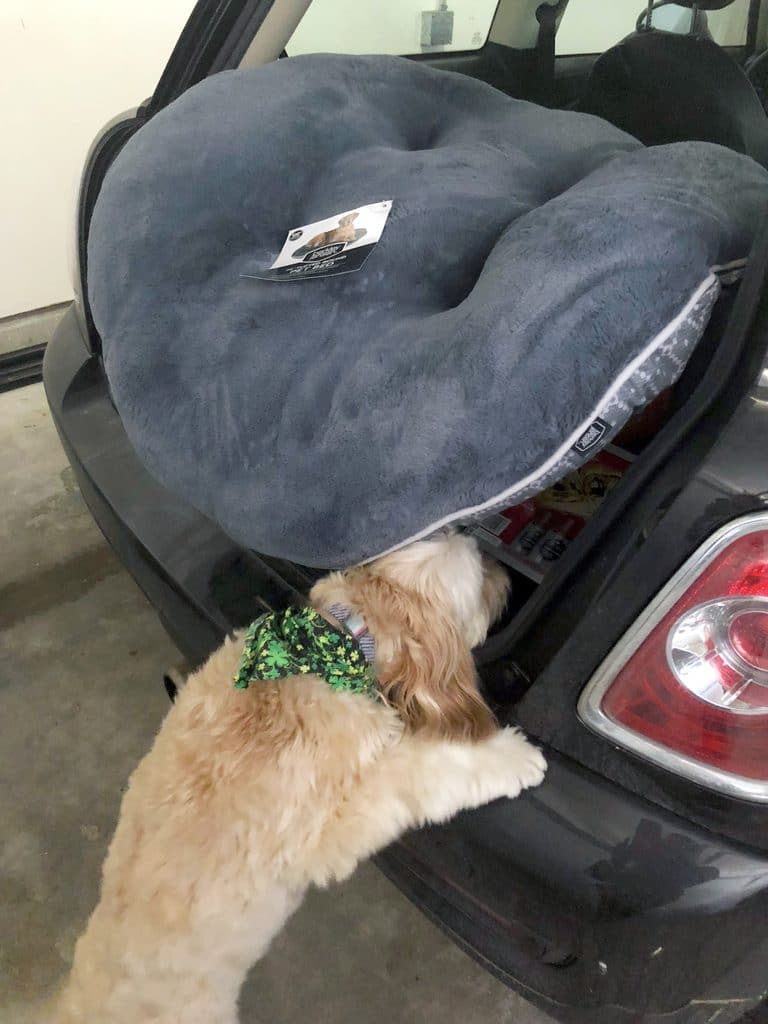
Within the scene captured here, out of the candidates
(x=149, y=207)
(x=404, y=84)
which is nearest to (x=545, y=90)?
(x=404, y=84)

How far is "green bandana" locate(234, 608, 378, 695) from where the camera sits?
1019 millimetres

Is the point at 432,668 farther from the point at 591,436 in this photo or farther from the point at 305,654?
the point at 591,436

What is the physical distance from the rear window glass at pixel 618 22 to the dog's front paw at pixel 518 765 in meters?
1.54

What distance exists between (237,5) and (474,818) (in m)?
→ 1.65

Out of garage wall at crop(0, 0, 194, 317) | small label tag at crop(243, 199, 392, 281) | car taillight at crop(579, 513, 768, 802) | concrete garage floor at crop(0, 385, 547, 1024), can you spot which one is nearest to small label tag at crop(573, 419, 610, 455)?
car taillight at crop(579, 513, 768, 802)

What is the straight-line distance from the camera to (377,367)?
91 cm

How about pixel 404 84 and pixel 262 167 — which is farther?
pixel 404 84

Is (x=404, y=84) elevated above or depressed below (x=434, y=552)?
above

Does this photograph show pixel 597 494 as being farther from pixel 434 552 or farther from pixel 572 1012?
pixel 572 1012

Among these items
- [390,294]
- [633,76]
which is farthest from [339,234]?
[633,76]

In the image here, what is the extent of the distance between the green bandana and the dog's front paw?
23 centimetres

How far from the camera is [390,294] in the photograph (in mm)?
1072

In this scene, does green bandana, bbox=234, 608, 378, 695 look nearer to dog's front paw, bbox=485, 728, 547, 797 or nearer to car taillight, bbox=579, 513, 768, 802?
dog's front paw, bbox=485, 728, 547, 797

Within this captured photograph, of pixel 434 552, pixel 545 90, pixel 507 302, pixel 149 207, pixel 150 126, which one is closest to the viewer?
pixel 507 302
